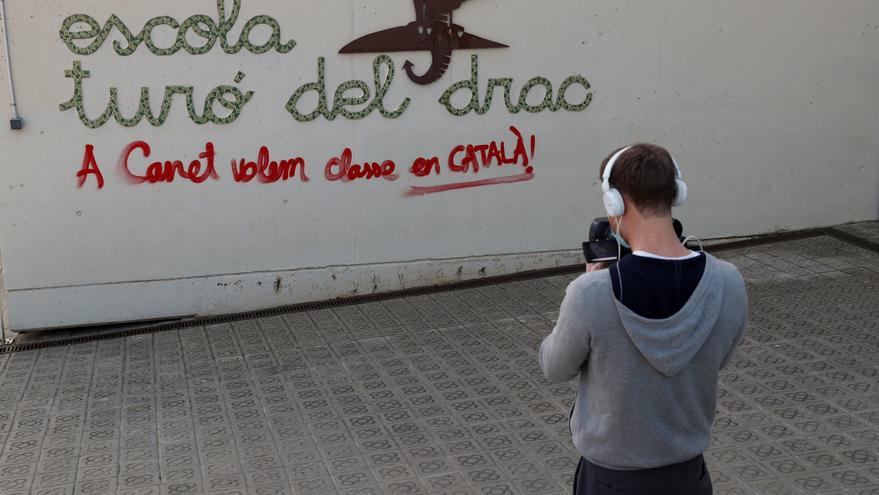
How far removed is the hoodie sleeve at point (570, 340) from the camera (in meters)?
2.47

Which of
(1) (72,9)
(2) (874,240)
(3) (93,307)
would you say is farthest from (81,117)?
(2) (874,240)

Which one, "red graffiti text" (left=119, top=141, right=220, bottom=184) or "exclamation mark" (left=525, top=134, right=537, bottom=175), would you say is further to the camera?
"exclamation mark" (left=525, top=134, right=537, bottom=175)

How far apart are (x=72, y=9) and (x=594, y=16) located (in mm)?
3764

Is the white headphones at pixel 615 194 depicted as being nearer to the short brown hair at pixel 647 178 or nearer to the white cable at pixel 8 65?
the short brown hair at pixel 647 178

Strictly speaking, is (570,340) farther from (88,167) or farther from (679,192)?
(88,167)

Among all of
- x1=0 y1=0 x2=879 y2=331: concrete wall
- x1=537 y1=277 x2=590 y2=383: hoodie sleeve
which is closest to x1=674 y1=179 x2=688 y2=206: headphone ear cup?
x1=537 y1=277 x2=590 y2=383: hoodie sleeve

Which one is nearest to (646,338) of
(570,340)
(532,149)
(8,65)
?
(570,340)

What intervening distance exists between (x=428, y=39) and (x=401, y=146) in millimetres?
809

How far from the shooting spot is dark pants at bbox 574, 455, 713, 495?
2.59m

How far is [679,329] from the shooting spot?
2.47m

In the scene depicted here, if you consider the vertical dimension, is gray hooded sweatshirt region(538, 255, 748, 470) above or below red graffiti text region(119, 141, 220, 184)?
below

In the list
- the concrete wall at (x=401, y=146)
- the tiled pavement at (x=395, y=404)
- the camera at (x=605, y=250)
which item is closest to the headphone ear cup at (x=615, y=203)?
the camera at (x=605, y=250)

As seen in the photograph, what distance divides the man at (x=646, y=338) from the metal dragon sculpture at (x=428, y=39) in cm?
452

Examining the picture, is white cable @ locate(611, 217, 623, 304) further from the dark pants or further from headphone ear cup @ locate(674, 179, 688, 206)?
the dark pants
